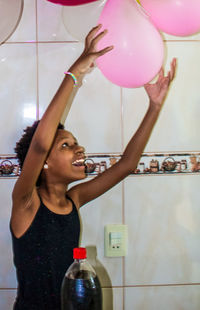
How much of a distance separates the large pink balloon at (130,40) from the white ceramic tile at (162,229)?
0.52m

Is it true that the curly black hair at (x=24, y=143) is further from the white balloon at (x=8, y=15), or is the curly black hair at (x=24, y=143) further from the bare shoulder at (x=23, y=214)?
the white balloon at (x=8, y=15)

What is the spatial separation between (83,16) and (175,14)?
1.06 ft

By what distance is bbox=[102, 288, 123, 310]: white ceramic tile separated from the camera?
4.92ft

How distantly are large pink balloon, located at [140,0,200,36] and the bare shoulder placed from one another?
25.6 inches

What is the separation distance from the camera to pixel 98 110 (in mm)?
1494

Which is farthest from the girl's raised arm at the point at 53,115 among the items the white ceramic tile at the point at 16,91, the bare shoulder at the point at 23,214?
the white ceramic tile at the point at 16,91

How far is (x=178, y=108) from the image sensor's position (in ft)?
4.95

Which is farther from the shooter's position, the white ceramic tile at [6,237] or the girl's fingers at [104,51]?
the white ceramic tile at [6,237]

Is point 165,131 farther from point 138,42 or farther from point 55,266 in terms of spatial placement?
point 55,266

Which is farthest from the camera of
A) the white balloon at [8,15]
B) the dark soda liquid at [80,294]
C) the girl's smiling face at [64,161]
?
the girl's smiling face at [64,161]

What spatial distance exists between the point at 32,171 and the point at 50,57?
0.56 meters

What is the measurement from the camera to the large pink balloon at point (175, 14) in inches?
41.7

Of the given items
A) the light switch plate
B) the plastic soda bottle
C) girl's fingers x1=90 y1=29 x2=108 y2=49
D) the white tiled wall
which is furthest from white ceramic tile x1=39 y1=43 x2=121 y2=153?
the plastic soda bottle

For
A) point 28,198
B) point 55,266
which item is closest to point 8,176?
point 28,198
